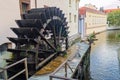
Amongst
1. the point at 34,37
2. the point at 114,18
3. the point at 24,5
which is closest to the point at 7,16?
the point at 34,37

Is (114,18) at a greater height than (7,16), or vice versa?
(114,18)

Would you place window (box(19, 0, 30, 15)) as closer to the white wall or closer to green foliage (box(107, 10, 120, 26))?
the white wall

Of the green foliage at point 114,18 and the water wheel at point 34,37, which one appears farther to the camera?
the green foliage at point 114,18

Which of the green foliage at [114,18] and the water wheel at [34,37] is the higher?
the green foliage at [114,18]

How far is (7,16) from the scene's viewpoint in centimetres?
791

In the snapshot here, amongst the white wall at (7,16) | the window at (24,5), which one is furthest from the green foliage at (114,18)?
the white wall at (7,16)

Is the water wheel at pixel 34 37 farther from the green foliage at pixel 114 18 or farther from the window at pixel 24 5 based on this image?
the green foliage at pixel 114 18

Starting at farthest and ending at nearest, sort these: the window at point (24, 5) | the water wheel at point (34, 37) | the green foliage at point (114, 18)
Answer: the green foliage at point (114, 18) → the window at point (24, 5) → the water wheel at point (34, 37)

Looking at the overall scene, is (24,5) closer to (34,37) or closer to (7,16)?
(7,16)

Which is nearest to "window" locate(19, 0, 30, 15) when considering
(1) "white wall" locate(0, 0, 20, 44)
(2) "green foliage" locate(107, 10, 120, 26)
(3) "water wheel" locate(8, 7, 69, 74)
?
(1) "white wall" locate(0, 0, 20, 44)

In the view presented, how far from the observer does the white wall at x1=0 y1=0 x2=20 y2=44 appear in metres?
7.55

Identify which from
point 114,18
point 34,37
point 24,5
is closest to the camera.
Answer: point 34,37

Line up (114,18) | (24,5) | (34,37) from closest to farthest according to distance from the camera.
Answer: (34,37), (24,5), (114,18)

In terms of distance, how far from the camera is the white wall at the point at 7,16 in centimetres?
755
